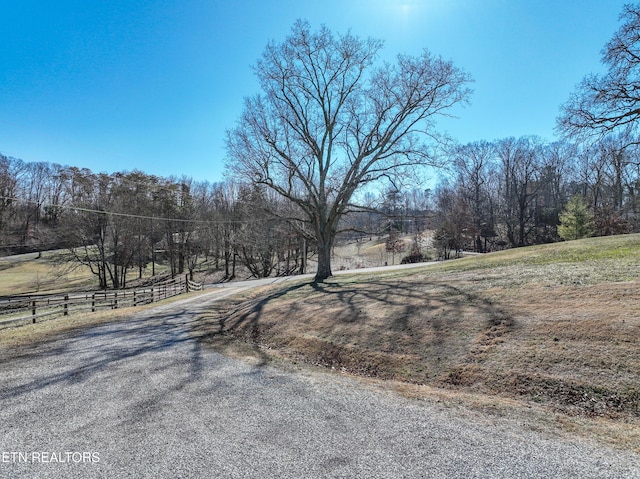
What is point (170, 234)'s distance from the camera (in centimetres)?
4272

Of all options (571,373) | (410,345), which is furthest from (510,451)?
(410,345)

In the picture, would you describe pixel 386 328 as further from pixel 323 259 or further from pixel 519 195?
pixel 519 195

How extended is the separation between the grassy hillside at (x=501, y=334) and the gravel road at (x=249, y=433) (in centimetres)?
96

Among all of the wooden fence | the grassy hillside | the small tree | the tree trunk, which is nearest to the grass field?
the grassy hillside

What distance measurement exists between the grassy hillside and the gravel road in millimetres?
958

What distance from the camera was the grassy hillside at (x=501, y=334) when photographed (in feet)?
14.3

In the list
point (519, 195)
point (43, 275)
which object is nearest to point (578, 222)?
point (519, 195)

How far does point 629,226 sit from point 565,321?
39872 millimetres

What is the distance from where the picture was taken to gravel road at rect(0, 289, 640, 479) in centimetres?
302

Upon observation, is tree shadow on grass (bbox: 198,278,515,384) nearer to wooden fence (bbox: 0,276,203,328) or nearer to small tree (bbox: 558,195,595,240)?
wooden fence (bbox: 0,276,203,328)

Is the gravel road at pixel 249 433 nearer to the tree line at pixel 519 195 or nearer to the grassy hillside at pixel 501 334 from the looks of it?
the grassy hillside at pixel 501 334

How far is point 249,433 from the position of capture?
12.4 ft

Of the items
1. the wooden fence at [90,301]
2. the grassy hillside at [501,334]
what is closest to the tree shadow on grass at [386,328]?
the grassy hillside at [501,334]

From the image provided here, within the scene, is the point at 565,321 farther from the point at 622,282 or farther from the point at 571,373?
the point at 622,282
